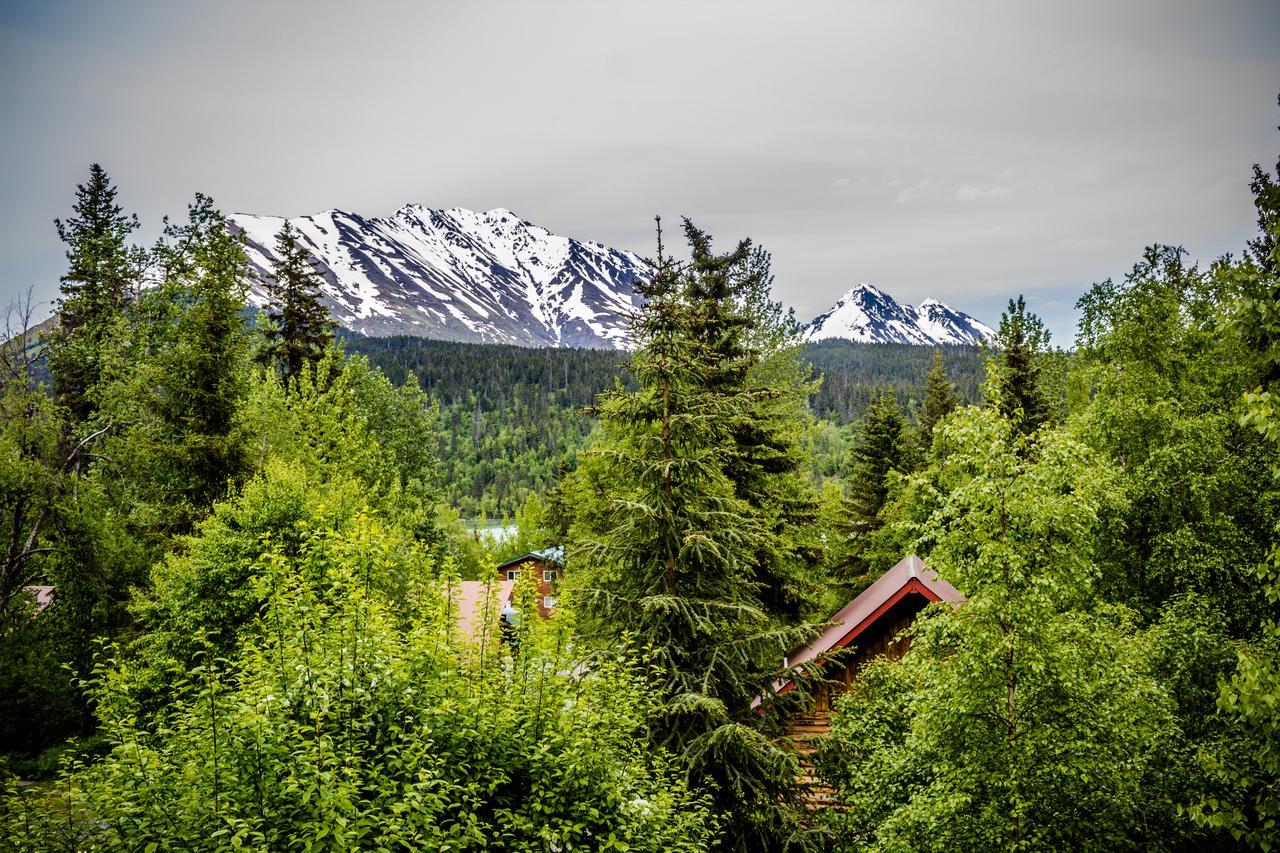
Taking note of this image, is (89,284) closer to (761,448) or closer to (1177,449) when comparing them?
(761,448)

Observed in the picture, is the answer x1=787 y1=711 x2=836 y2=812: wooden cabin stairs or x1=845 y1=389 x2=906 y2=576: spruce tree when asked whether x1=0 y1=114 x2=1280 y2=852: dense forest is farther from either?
x1=845 y1=389 x2=906 y2=576: spruce tree

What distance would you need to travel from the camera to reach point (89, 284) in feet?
92.6

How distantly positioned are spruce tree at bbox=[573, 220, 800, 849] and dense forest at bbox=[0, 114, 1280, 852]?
2.8 inches

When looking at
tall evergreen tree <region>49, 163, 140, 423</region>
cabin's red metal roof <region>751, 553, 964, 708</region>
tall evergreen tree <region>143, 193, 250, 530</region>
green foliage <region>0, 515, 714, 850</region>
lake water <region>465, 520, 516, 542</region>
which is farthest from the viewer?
lake water <region>465, 520, 516, 542</region>

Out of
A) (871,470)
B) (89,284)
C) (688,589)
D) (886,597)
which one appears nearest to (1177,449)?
(886,597)

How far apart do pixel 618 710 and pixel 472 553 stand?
53.9 meters

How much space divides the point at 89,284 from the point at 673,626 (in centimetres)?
3044

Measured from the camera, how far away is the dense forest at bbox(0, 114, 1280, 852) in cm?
686

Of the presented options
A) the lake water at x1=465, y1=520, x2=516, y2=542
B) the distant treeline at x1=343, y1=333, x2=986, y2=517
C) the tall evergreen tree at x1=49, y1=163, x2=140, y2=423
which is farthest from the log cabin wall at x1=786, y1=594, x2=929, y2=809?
the distant treeline at x1=343, y1=333, x2=986, y2=517

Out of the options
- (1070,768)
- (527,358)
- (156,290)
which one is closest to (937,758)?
(1070,768)

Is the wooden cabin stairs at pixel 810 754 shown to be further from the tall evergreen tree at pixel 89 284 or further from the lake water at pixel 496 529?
the lake water at pixel 496 529

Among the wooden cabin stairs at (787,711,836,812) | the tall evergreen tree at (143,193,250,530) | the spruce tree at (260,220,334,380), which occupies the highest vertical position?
the spruce tree at (260,220,334,380)

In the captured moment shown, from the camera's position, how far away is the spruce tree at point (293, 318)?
28094mm

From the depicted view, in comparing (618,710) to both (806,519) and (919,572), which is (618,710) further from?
(806,519)
